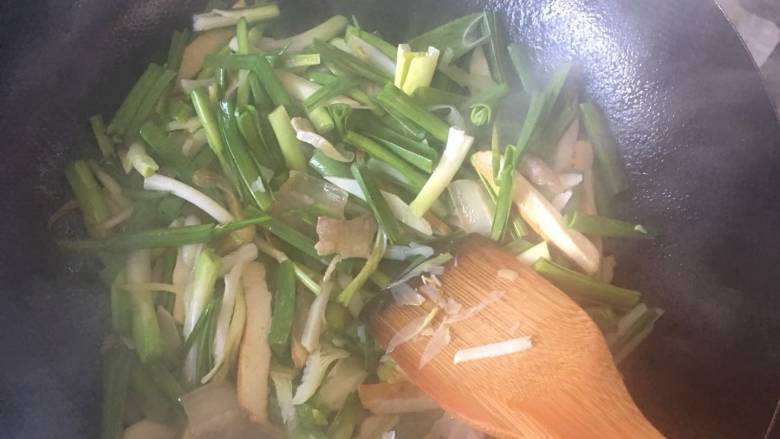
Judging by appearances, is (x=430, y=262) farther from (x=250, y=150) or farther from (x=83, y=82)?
(x=83, y=82)

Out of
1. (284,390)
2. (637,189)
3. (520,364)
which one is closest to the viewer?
(520,364)

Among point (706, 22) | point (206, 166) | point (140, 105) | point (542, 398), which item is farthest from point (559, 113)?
point (140, 105)

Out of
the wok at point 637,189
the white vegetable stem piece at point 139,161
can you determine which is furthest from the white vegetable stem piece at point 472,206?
the white vegetable stem piece at point 139,161

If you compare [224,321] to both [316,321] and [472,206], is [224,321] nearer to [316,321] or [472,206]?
[316,321]

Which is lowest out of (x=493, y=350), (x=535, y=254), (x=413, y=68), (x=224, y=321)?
(x=224, y=321)

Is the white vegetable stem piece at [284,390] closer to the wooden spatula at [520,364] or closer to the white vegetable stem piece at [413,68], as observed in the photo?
the wooden spatula at [520,364]

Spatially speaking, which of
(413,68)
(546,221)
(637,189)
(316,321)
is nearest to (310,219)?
(316,321)
